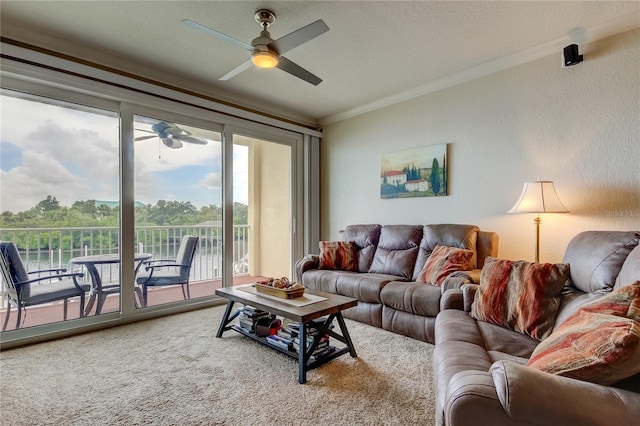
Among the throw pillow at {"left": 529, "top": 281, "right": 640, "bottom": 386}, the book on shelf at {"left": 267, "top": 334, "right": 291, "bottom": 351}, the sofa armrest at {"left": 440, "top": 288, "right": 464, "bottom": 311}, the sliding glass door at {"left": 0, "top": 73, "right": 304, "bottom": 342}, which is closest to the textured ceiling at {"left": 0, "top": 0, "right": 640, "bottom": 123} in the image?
the sliding glass door at {"left": 0, "top": 73, "right": 304, "bottom": 342}

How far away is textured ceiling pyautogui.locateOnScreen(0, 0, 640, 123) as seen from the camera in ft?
7.75

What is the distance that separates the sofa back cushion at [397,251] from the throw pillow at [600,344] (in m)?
2.15

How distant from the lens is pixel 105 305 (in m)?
3.27

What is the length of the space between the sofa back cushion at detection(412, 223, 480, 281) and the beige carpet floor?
0.90 metres

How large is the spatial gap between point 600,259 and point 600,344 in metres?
1.09

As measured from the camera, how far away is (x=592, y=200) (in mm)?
2680

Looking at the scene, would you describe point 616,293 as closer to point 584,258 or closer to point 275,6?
point 584,258

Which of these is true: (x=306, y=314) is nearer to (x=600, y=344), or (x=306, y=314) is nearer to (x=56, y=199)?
(x=600, y=344)

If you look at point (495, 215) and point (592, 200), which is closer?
point (592, 200)

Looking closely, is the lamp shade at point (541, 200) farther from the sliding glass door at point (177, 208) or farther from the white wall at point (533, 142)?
the sliding glass door at point (177, 208)

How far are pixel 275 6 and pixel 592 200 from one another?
9.78 ft

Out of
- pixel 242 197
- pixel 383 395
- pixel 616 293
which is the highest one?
pixel 242 197

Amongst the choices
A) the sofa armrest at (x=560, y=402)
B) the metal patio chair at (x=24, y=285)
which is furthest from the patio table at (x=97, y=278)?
the sofa armrest at (x=560, y=402)

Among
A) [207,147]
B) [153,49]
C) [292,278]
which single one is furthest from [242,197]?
[153,49]
